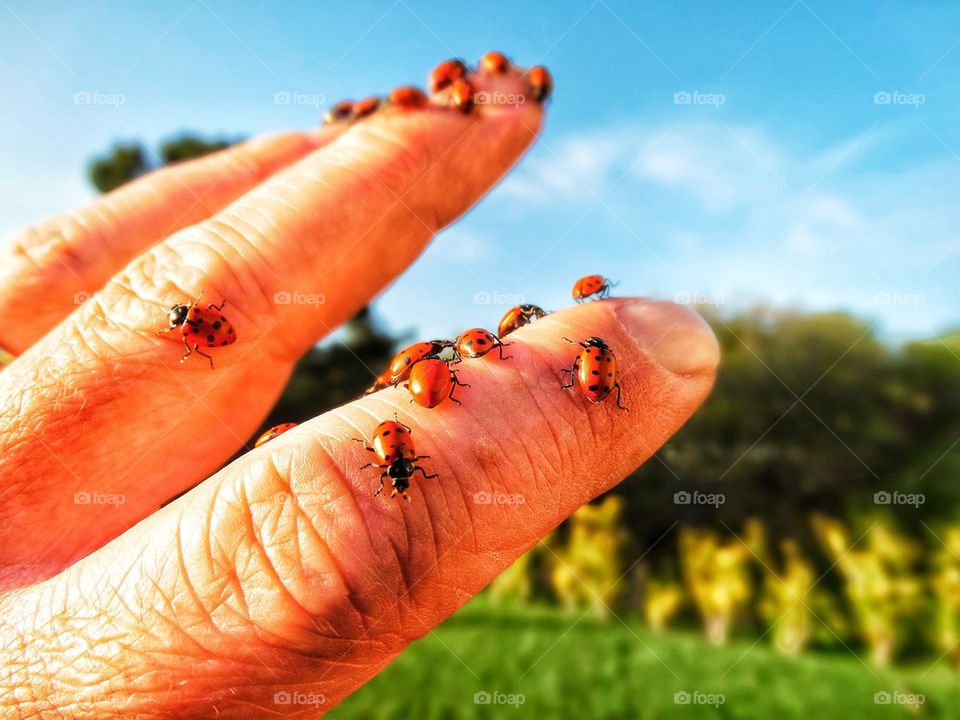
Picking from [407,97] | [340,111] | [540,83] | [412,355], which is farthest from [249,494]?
[340,111]

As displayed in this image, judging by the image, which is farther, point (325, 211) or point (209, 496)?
point (325, 211)

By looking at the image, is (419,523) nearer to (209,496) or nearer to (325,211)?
(209,496)

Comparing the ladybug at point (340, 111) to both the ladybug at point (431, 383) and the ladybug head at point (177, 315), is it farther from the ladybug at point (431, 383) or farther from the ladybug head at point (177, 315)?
the ladybug at point (431, 383)

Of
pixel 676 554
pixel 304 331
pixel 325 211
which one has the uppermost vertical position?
Result: pixel 325 211

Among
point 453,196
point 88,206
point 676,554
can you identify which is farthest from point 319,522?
point 676,554

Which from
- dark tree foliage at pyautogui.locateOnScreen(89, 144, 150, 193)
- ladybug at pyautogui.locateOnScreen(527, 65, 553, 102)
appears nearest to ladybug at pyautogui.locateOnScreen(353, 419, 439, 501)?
ladybug at pyautogui.locateOnScreen(527, 65, 553, 102)

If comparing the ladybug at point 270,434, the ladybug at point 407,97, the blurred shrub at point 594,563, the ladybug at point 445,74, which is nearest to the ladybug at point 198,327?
the ladybug at point 270,434

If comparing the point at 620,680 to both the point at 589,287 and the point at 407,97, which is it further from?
the point at 407,97
